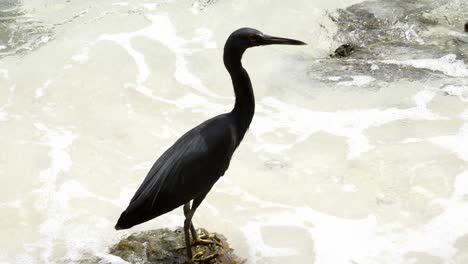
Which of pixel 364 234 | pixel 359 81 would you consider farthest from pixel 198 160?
pixel 359 81

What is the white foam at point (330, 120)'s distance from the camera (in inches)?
261

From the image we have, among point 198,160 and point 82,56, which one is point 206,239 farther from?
point 82,56

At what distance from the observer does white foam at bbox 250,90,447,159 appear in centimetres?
662

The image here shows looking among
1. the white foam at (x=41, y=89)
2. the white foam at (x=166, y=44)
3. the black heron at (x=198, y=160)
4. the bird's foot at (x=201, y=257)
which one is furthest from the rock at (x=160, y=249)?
the white foam at (x=41, y=89)

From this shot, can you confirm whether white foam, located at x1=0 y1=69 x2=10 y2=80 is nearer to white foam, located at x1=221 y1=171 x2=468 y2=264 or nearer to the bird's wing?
white foam, located at x1=221 y1=171 x2=468 y2=264

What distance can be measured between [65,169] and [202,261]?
2.45m

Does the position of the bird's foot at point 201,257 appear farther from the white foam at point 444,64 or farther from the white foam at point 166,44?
the white foam at point 444,64

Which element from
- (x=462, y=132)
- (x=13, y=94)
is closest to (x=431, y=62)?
(x=462, y=132)

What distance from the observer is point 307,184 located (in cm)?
581

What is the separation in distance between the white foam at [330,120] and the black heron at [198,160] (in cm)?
215

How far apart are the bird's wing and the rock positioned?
54 centimetres

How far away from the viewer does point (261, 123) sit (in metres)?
6.99

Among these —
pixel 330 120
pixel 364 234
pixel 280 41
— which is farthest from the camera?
pixel 330 120

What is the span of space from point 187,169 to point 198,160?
0.34 feet
